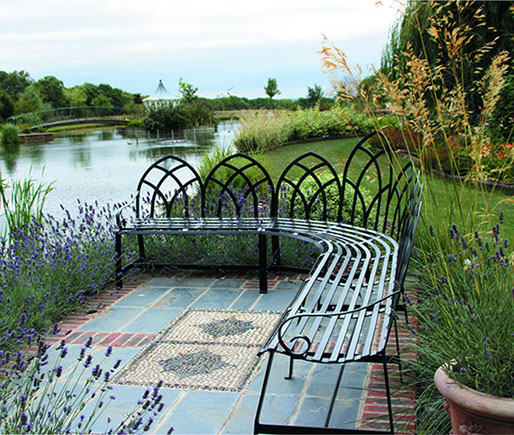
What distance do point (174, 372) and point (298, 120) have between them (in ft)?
55.3

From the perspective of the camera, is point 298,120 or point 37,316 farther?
point 298,120

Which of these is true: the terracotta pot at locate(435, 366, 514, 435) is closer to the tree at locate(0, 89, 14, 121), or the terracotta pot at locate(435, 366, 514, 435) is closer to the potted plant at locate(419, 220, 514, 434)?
the potted plant at locate(419, 220, 514, 434)

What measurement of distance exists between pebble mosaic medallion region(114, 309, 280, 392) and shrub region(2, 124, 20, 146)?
34.8 m

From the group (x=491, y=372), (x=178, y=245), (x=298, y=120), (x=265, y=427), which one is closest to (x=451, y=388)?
(x=491, y=372)

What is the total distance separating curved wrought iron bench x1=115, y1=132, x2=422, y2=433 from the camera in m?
2.35

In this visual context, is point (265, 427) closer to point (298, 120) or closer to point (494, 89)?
point (494, 89)

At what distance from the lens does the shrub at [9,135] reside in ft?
112

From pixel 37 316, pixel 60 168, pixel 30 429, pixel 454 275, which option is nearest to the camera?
pixel 30 429

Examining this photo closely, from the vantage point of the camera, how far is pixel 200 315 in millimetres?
4004

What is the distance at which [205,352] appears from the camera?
3.38m

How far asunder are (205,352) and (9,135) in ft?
117

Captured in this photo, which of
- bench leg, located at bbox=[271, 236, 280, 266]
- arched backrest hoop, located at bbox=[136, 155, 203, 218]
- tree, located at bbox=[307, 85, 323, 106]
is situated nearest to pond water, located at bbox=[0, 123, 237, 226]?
arched backrest hoop, located at bbox=[136, 155, 203, 218]

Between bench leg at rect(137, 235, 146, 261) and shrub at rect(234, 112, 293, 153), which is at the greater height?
shrub at rect(234, 112, 293, 153)

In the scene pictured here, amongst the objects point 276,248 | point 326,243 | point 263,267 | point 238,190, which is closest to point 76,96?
point 238,190
